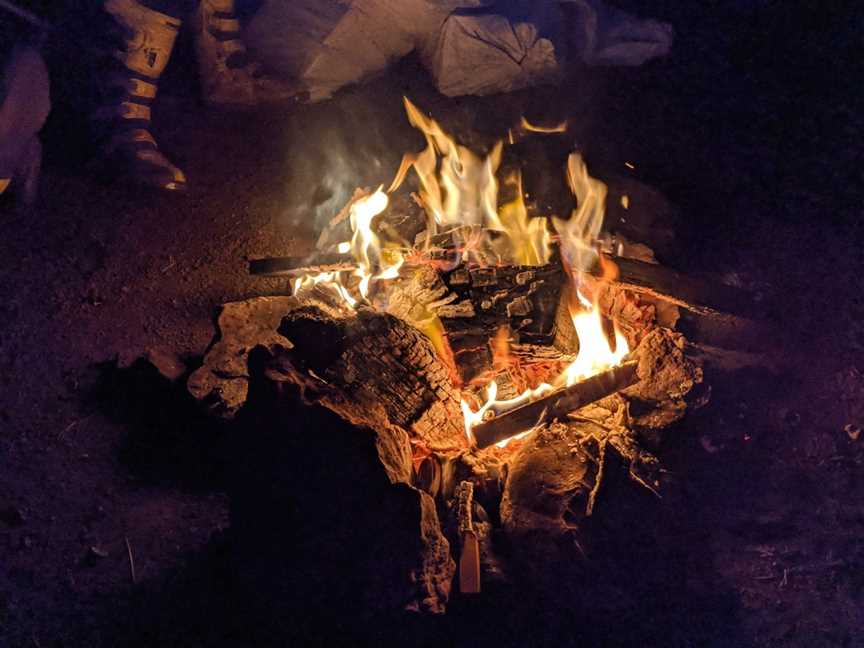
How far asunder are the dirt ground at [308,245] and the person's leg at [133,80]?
0.54 ft

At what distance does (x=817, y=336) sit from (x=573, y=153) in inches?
64.1

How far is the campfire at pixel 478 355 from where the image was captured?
99.4 inches

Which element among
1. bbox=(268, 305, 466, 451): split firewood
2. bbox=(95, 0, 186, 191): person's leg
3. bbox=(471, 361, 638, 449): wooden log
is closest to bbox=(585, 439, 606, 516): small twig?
bbox=(471, 361, 638, 449): wooden log

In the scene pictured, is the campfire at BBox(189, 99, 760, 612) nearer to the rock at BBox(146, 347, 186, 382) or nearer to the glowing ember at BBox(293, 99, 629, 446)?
the glowing ember at BBox(293, 99, 629, 446)

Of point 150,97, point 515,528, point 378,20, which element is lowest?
point 515,528

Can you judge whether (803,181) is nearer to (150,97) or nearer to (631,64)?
(631,64)

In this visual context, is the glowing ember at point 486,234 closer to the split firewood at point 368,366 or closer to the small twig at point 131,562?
the split firewood at point 368,366

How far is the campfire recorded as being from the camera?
2525 mm

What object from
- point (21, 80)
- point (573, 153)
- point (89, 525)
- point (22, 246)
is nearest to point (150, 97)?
point (21, 80)

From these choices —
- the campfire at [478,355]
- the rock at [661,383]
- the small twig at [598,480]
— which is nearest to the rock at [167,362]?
the campfire at [478,355]

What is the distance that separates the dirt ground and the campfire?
0.22 metres

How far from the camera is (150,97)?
3.02 meters

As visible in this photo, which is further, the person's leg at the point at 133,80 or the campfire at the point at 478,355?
the person's leg at the point at 133,80

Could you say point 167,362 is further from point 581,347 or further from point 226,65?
point 581,347
